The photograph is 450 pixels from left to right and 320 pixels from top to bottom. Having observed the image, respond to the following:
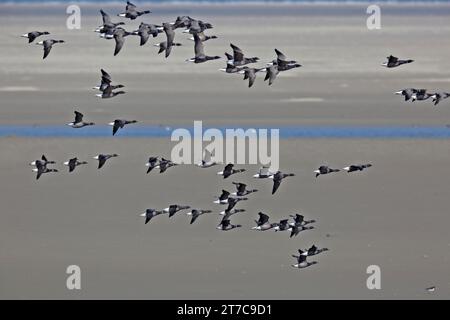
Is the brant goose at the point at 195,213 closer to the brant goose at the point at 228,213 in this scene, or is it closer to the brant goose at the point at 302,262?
the brant goose at the point at 228,213

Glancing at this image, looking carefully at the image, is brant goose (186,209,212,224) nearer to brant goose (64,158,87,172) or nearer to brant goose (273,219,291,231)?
brant goose (273,219,291,231)

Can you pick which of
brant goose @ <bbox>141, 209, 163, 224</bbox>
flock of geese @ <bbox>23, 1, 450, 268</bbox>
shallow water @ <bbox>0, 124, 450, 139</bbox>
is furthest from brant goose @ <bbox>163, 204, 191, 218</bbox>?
shallow water @ <bbox>0, 124, 450, 139</bbox>

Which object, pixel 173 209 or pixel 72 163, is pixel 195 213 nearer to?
pixel 173 209

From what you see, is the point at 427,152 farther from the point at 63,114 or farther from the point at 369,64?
the point at 369,64

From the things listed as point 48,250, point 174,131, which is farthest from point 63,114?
point 48,250

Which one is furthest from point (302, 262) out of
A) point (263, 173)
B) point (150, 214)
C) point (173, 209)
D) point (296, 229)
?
point (263, 173)

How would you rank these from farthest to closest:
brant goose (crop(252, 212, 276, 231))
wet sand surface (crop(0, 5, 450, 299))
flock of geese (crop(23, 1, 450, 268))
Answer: flock of geese (crop(23, 1, 450, 268)), brant goose (crop(252, 212, 276, 231)), wet sand surface (crop(0, 5, 450, 299))

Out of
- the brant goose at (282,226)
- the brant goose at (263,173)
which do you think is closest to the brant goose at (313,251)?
the brant goose at (282,226)
